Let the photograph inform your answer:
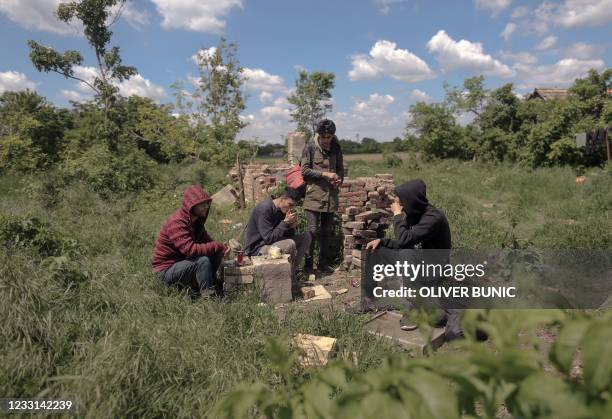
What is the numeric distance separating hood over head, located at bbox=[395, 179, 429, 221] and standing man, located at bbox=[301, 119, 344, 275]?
5.32ft

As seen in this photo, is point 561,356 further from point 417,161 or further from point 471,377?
point 417,161

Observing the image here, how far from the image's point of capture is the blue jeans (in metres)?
4.14

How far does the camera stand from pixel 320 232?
582 cm

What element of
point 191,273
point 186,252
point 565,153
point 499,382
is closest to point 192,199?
point 186,252

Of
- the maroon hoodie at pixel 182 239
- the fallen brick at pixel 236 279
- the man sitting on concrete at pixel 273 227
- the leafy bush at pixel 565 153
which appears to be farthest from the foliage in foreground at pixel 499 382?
the leafy bush at pixel 565 153

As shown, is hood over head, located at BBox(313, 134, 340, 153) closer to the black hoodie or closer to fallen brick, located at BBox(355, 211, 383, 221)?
fallen brick, located at BBox(355, 211, 383, 221)

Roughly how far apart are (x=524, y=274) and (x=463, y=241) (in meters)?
1.65

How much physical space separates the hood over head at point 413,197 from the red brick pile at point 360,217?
165 centimetres

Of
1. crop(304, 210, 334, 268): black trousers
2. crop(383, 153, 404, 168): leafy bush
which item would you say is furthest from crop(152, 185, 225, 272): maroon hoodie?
crop(383, 153, 404, 168): leafy bush

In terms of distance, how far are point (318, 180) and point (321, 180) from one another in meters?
0.04

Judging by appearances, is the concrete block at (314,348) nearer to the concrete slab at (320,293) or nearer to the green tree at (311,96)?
the concrete slab at (320,293)

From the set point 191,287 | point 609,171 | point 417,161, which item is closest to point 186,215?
point 191,287

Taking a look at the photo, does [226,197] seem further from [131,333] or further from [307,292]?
[131,333]

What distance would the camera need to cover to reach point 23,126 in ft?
64.3
